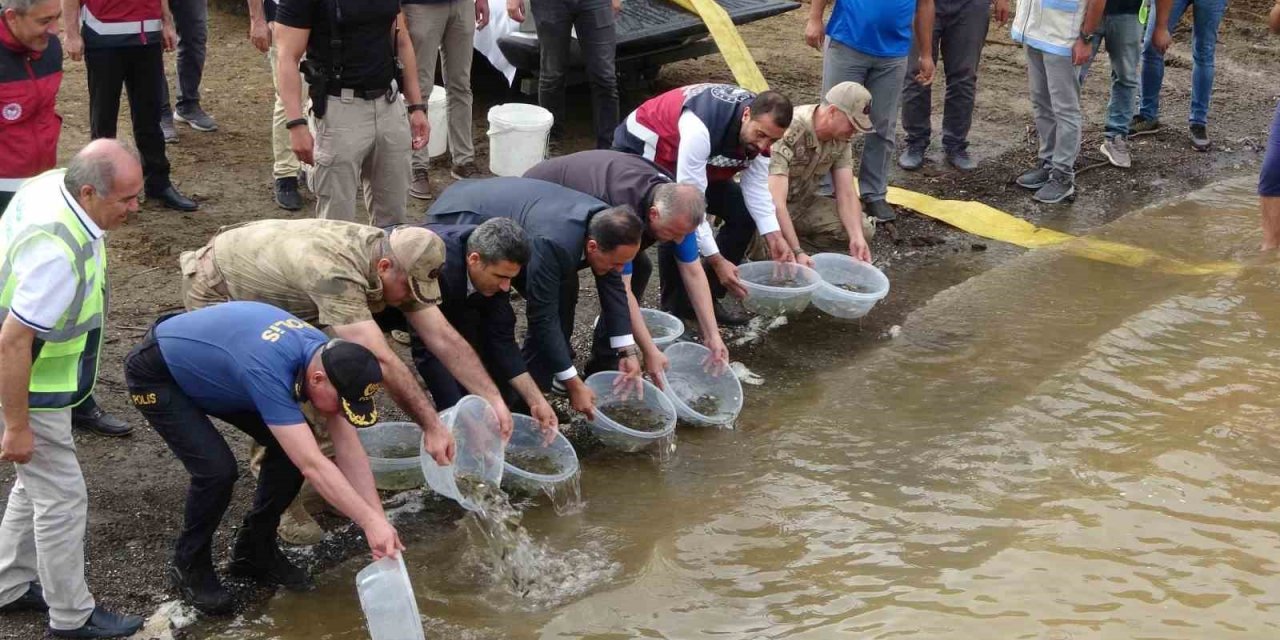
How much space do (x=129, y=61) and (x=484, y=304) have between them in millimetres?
3168

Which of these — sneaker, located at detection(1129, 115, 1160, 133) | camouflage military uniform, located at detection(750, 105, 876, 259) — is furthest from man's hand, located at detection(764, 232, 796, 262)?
sneaker, located at detection(1129, 115, 1160, 133)

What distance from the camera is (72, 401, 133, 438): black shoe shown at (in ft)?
16.4

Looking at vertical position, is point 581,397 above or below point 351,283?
below

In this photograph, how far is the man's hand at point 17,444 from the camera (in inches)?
141

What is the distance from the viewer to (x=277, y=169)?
7.13 metres

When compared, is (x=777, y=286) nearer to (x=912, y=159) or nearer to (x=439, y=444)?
(x=439, y=444)

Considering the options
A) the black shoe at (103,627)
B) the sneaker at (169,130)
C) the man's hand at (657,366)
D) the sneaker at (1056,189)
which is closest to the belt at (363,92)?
the man's hand at (657,366)

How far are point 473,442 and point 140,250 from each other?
9.43 feet

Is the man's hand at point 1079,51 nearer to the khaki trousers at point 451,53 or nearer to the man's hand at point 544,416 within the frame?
the khaki trousers at point 451,53

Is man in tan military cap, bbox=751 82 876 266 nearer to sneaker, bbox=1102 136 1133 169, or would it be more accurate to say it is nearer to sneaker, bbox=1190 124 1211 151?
sneaker, bbox=1102 136 1133 169

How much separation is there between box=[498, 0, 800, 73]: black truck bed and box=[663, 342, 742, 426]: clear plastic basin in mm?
3040

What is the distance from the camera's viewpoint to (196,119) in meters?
8.17

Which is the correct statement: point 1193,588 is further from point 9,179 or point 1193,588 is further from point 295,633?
point 9,179

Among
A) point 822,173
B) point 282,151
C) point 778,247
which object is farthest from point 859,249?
point 282,151
